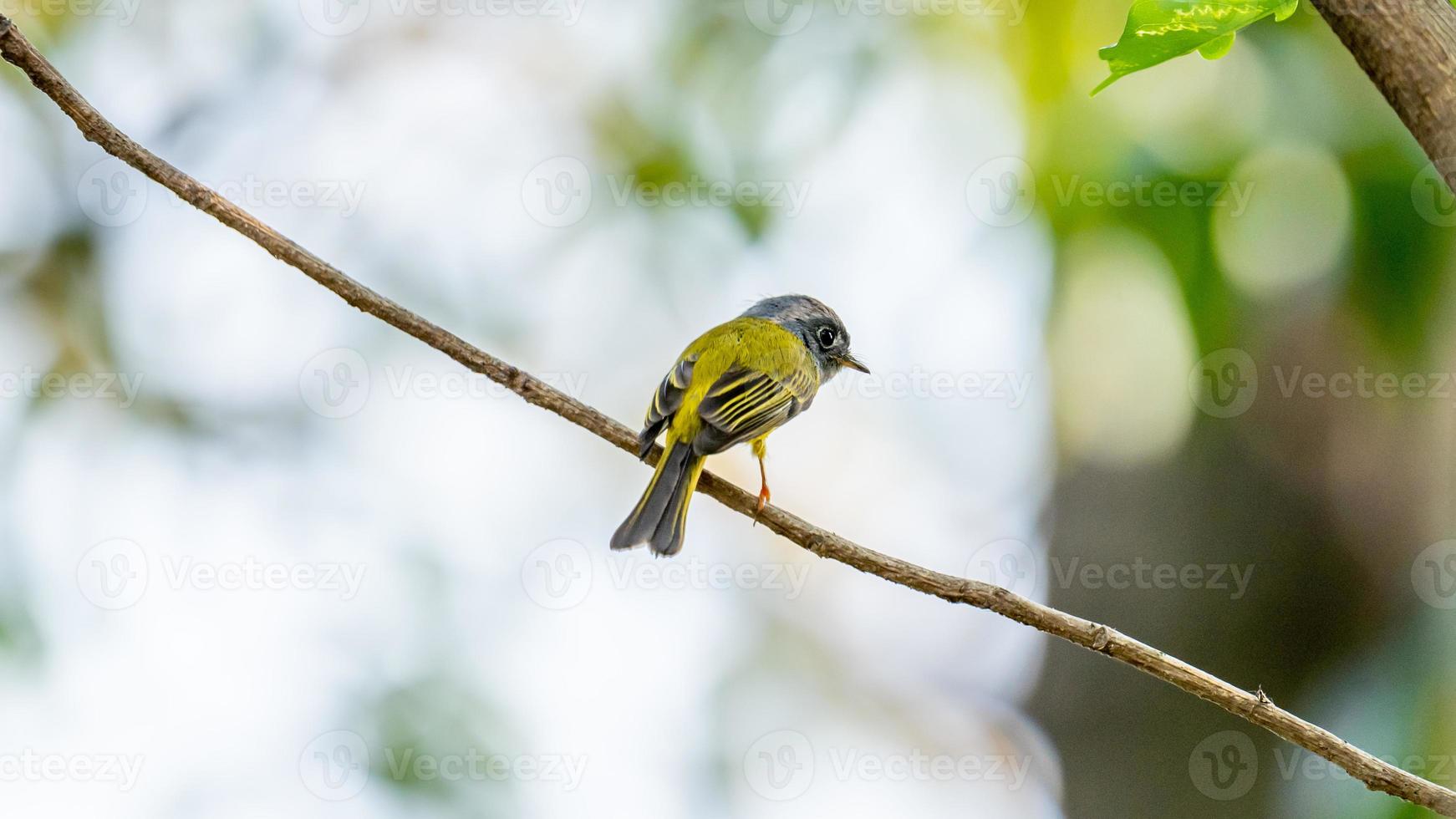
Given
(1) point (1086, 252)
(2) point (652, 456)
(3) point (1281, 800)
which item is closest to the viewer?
(2) point (652, 456)

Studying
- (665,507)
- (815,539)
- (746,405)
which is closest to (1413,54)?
(815,539)

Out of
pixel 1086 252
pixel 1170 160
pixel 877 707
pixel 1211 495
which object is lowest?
pixel 877 707

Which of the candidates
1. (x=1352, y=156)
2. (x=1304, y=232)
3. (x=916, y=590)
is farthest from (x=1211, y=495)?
(x=916, y=590)

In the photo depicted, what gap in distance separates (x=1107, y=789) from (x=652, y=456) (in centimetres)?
282

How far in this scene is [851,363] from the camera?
17.5 feet

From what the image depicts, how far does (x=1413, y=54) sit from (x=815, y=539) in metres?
1.70

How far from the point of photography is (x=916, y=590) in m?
2.63

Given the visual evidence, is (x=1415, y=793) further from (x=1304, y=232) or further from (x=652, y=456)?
(x=1304, y=232)

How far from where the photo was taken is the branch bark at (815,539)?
2.20 m

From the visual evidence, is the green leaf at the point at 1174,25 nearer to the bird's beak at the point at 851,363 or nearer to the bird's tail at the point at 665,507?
the bird's tail at the point at 665,507

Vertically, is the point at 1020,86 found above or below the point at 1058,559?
above

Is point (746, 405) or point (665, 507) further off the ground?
point (746, 405)

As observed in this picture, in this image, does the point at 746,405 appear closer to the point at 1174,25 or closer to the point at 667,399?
the point at 667,399

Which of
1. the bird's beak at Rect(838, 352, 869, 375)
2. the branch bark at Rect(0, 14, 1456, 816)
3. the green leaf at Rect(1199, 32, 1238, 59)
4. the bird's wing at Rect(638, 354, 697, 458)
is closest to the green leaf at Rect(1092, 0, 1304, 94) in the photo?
the green leaf at Rect(1199, 32, 1238, 59)
